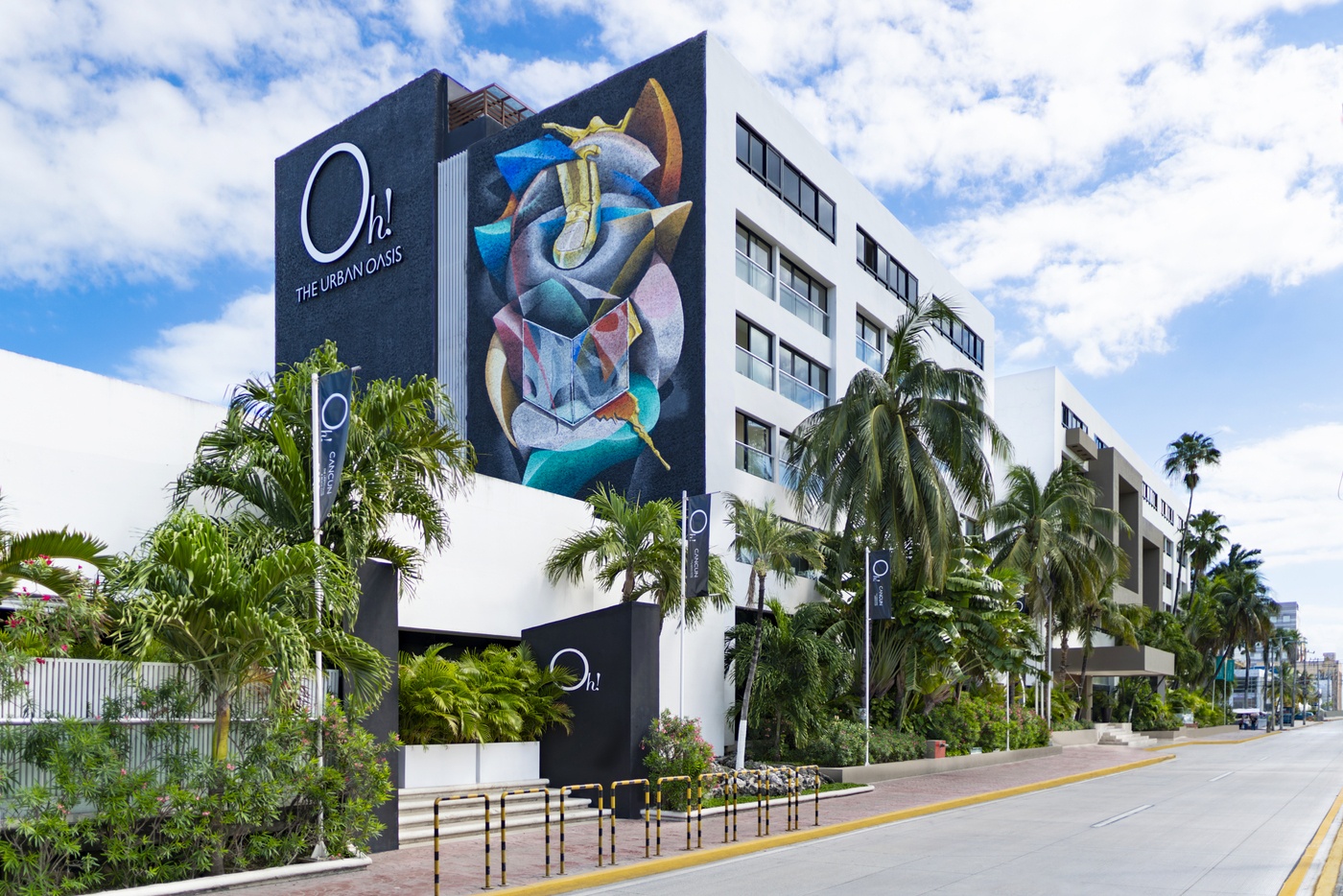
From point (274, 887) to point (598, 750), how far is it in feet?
28.2

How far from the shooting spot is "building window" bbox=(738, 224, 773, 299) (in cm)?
3166

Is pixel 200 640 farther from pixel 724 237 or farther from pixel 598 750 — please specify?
pixel 724 237

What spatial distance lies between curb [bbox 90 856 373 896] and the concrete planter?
147 inches

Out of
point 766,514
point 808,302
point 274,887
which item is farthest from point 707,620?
point 274,887

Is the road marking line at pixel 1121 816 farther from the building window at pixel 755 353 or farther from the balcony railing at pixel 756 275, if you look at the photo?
the balcony railing at pixel 756 275

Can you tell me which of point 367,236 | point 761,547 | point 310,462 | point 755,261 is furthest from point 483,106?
point 310,462

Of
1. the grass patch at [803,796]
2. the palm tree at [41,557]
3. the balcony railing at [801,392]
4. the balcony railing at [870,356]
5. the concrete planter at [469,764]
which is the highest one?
the balcony railing at [870,356]

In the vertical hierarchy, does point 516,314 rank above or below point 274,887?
above

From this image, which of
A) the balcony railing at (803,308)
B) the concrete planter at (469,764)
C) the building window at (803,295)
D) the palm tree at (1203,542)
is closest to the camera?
the concrete planter at (469,764)

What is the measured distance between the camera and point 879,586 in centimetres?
2841

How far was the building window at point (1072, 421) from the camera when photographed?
7069 centimetres

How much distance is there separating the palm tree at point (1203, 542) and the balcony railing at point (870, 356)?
61.1 m

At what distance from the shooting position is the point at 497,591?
22625 millimetres


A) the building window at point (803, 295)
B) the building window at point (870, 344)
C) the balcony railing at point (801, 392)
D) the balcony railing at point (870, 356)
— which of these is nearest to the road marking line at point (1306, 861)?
the balcony railing at point (801, 392)
